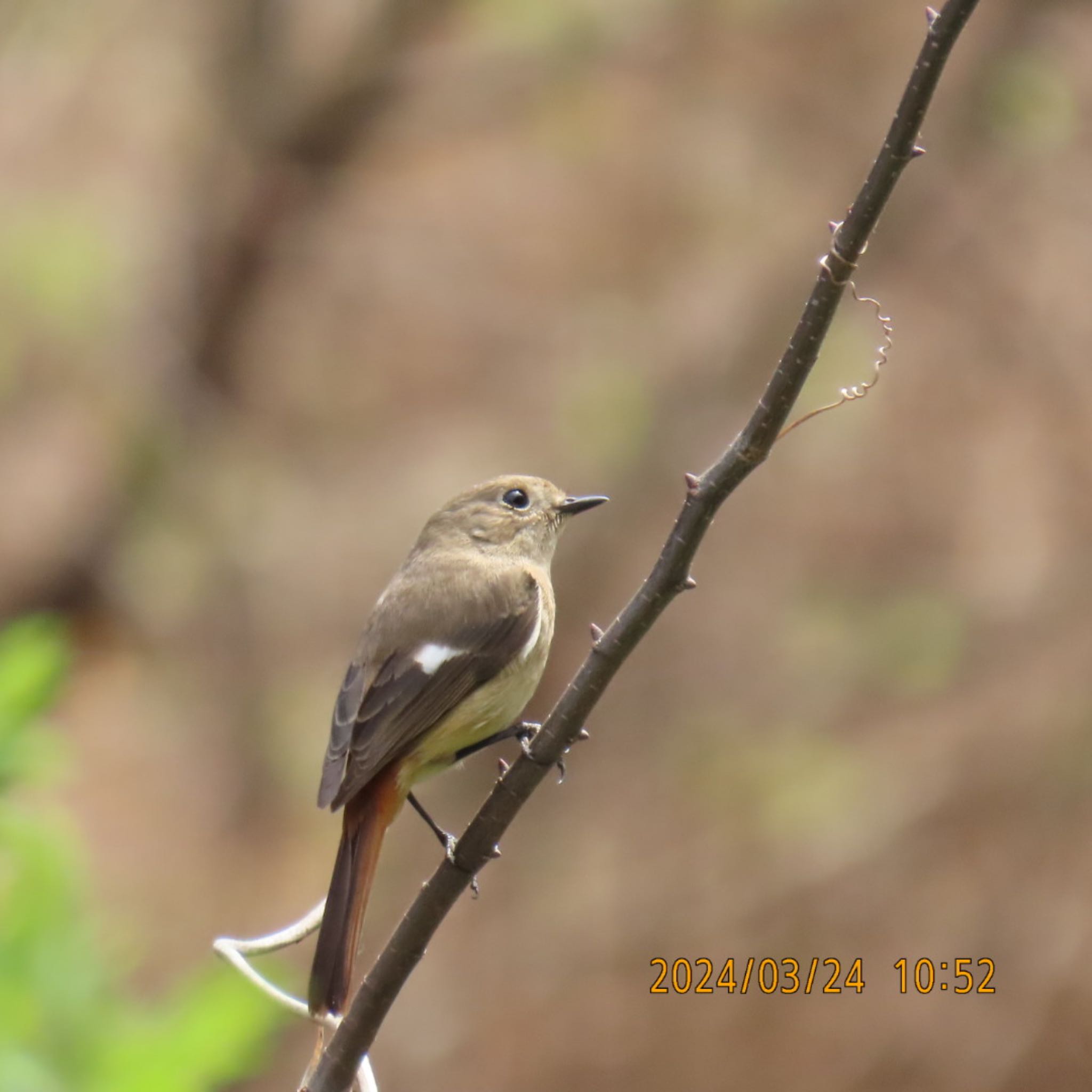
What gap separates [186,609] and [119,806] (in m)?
2.53

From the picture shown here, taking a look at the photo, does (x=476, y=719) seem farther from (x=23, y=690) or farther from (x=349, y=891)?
(x=23, y=690)

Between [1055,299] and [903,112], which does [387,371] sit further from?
[903,112]

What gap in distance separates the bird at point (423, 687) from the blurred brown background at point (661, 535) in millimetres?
3184

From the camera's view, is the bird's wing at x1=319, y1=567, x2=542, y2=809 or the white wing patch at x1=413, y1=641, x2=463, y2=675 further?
the white wing patch at x1=413, y1=641, x2=463, y2=675

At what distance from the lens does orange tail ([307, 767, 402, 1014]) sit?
267 centimetres

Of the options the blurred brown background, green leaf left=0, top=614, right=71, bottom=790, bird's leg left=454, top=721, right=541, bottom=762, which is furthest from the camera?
the blurred brown background

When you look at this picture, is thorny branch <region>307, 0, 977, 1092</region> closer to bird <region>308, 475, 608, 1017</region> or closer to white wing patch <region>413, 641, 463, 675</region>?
bird <region>308, 475, 608, 1017</region>

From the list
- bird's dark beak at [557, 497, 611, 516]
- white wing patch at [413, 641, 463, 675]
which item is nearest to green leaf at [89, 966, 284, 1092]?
white wing patch at [413, 641, 463, 675]

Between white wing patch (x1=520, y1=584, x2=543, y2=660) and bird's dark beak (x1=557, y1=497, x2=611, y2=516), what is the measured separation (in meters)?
0.26

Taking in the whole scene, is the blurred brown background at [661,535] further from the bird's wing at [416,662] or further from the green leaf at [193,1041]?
→ the green leaf at [193,1041]

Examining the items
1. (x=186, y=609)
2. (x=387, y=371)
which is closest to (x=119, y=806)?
(x=186, y=609)

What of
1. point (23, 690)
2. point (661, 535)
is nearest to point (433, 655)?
point (23, 690)

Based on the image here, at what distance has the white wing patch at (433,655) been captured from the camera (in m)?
3.36

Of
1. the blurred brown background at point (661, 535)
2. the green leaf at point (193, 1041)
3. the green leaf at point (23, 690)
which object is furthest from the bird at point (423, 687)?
the blurred brown background at point (661, 535)
